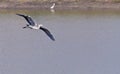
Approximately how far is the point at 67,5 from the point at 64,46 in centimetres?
1298

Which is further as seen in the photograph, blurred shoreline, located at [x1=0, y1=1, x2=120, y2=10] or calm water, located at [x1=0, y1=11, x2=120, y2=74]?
blurred shoreline, located at [x1=0, y1=1, x2=120, y2=10]

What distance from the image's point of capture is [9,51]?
22.6 meters

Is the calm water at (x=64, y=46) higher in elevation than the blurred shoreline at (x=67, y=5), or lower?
higher

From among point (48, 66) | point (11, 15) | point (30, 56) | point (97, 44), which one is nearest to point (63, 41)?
point (97, 44)

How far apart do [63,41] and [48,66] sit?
15.7ft

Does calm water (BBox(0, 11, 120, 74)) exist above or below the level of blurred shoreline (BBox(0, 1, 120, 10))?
above

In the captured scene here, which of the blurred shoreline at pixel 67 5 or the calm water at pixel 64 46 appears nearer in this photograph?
the calm water at pixel 64 46

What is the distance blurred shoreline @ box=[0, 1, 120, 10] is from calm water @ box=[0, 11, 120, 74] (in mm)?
3106

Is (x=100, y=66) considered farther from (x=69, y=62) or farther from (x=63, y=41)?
(x=63, y=41)

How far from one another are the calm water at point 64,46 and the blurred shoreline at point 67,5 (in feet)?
10.2

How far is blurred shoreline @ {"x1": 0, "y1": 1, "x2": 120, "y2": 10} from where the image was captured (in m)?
35.7

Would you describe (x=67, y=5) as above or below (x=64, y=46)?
below

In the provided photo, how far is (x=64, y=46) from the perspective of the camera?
76.3 ft

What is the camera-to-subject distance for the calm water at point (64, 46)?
64.3 ft
